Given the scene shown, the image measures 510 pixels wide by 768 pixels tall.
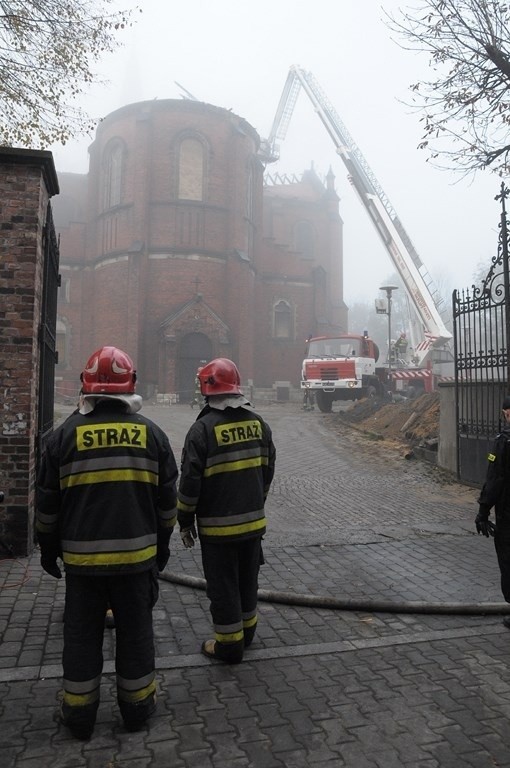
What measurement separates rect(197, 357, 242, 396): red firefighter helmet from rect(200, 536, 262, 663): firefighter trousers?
926 mm

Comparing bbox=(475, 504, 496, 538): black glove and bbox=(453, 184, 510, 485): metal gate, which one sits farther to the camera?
bbox=(453, 184, 510, 485): metal gate

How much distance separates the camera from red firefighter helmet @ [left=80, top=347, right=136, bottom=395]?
2.91 m

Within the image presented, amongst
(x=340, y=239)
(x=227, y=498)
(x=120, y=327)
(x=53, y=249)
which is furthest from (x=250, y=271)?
(x=227, y=498)

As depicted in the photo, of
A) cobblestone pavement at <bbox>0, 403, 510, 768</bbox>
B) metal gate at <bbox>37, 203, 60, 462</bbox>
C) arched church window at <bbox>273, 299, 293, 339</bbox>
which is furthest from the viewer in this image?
arched church window at <bbox>273, 299, 293, 339</bbox>

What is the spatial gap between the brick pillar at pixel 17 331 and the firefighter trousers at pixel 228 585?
2433 millimetres

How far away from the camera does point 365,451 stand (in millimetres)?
13078

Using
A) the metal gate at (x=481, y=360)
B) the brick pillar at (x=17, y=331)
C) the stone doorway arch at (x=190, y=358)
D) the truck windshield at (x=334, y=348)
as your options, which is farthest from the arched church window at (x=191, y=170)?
the brick pillar at (x=17, y=331)

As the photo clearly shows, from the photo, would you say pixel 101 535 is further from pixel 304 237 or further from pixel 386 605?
pixel 304 237

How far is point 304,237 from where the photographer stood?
4862 cm

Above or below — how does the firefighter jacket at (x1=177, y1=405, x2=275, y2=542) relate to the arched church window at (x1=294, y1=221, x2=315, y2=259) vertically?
below

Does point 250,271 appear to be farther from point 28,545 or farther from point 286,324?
point 28,545

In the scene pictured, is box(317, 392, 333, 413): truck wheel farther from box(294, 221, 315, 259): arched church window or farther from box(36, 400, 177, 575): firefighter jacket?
box(294, 221, 315, 259): arched church window

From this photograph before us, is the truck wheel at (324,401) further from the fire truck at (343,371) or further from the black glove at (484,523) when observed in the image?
the black glove at (484,523)

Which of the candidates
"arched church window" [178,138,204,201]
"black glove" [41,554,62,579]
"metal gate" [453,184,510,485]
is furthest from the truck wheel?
"black glove" [41,554,62,579]
